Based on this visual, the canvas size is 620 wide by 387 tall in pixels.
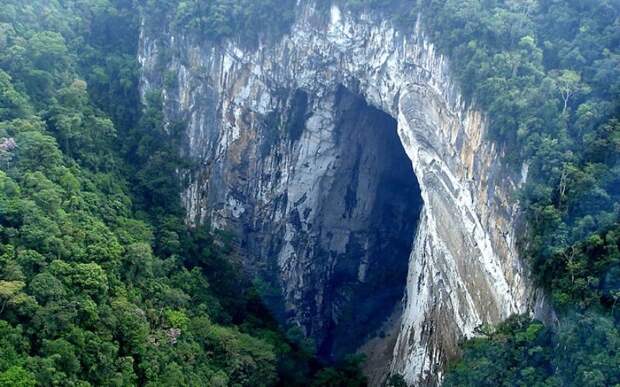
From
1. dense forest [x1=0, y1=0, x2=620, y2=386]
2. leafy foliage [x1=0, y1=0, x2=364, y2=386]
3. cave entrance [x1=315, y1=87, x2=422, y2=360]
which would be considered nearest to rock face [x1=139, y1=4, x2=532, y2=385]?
cave entrance [x1=315, y1=87, x2=422, y2=360]

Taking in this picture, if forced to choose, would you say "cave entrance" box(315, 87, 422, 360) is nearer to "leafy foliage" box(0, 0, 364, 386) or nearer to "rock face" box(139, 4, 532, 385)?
"rock face" box(139, 4, 532, 385)

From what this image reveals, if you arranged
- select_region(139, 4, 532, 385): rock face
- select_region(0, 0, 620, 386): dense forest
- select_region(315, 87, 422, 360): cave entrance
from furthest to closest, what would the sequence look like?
select_region(315, 87, 422, 360): cave entrance
select_region(139, 4, 532, 385): rock face
select_region(0, 0, 620, 386): dense forest

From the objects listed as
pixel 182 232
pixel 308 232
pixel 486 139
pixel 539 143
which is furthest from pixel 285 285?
pixel 539 143

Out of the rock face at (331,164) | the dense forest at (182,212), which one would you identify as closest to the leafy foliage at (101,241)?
the dense forest at (182,212)

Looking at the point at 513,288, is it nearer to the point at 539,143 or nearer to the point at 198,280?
the point at 539,143

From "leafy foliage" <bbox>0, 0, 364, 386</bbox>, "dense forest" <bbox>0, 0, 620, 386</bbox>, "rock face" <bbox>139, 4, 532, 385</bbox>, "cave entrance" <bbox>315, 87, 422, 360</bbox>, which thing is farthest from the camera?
A: "cave entrance" <bbox>315, 87, 422, 360</bbox>

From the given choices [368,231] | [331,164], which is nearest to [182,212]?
[331,164]
